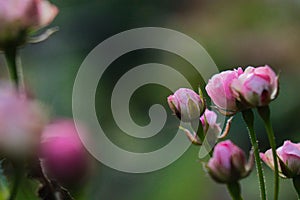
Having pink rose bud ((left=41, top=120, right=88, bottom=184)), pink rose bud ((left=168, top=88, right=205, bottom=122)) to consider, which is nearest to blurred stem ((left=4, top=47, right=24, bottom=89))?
pink rose bud ((left=168, top=88, right=205, bottom=122))

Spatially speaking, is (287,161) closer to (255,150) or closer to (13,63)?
(255,150)

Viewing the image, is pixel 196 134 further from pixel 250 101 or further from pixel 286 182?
pixel 286 182

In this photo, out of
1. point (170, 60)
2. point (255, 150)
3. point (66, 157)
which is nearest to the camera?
point (255, 150)

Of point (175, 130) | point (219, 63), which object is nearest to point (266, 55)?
point (219, 63)

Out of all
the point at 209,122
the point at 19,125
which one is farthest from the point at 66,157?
the point at 19,125

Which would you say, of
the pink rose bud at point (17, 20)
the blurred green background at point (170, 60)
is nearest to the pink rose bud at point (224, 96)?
the pink rose bud at point (17, 20)

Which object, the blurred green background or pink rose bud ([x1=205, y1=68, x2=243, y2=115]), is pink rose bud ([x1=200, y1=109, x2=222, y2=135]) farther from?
the blurred green background
